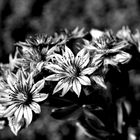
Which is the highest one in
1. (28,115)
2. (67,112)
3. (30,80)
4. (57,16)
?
(57,16)

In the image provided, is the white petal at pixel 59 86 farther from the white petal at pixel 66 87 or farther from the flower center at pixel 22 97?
the flower center at pixel 22 97

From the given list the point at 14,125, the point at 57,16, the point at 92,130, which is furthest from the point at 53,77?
the point at 57,16

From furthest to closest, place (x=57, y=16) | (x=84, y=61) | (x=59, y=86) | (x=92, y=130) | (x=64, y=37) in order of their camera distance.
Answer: (x=57, y=16) → (x=92, y=130) → (x=64, y=37) → (x=84, y=61) → (x=59, y=86)

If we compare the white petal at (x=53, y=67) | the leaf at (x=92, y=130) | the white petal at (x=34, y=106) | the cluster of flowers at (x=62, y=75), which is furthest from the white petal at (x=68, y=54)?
the leaf at (x=92, y=130)

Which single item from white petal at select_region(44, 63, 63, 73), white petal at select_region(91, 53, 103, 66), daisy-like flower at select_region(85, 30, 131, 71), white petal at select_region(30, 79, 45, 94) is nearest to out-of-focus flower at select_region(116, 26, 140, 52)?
daisy-like flower at select_region(85, 30, 131, 71)

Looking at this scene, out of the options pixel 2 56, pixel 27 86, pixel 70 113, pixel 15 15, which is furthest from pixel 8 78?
pixel 15 15

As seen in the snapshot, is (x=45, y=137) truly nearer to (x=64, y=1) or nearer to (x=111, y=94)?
(x=111, y=94)

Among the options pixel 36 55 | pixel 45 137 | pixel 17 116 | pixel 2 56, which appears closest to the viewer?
pixel 17 116

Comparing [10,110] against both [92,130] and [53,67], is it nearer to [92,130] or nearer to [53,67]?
[53,67]
